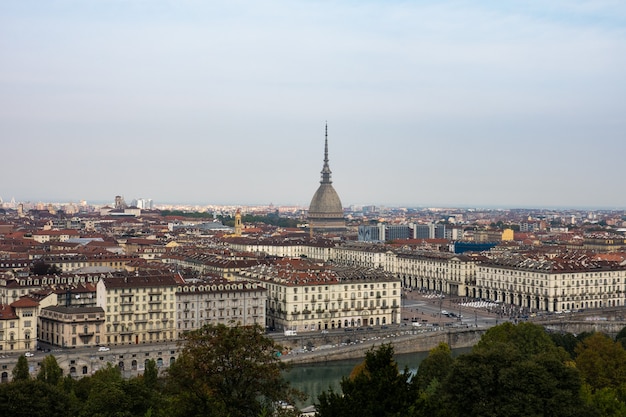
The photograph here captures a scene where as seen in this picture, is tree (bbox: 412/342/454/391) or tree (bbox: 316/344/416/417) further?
tree (bbox: 412/342/454/391)

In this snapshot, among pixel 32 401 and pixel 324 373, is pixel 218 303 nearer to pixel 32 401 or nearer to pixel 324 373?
pixel 324 373

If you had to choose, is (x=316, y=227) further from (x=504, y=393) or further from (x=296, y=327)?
(x=504, y=393)

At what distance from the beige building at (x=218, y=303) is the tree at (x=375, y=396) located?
3055cm

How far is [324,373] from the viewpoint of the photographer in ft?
172

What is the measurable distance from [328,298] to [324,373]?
39.4 ft

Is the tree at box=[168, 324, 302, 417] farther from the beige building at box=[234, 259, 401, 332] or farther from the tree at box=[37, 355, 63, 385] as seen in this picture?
the beige building at box=[234, 259, 401, 332]

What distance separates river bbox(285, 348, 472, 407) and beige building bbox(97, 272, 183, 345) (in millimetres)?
8589

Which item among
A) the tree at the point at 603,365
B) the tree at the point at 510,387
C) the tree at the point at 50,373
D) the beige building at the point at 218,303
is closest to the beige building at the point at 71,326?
the beige building at the point at 218,303

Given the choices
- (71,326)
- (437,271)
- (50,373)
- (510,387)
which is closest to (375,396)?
(510,387)

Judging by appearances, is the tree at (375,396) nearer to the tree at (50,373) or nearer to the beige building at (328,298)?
the tree at (50,373)

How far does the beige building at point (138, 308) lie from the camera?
55312 mm

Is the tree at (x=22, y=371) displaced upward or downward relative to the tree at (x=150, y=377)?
downward

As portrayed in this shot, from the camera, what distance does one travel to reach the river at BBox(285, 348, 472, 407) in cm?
4869

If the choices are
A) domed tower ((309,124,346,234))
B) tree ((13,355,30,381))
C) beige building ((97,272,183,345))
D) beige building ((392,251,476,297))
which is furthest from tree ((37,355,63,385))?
domed tower ((309,124,346,234))
